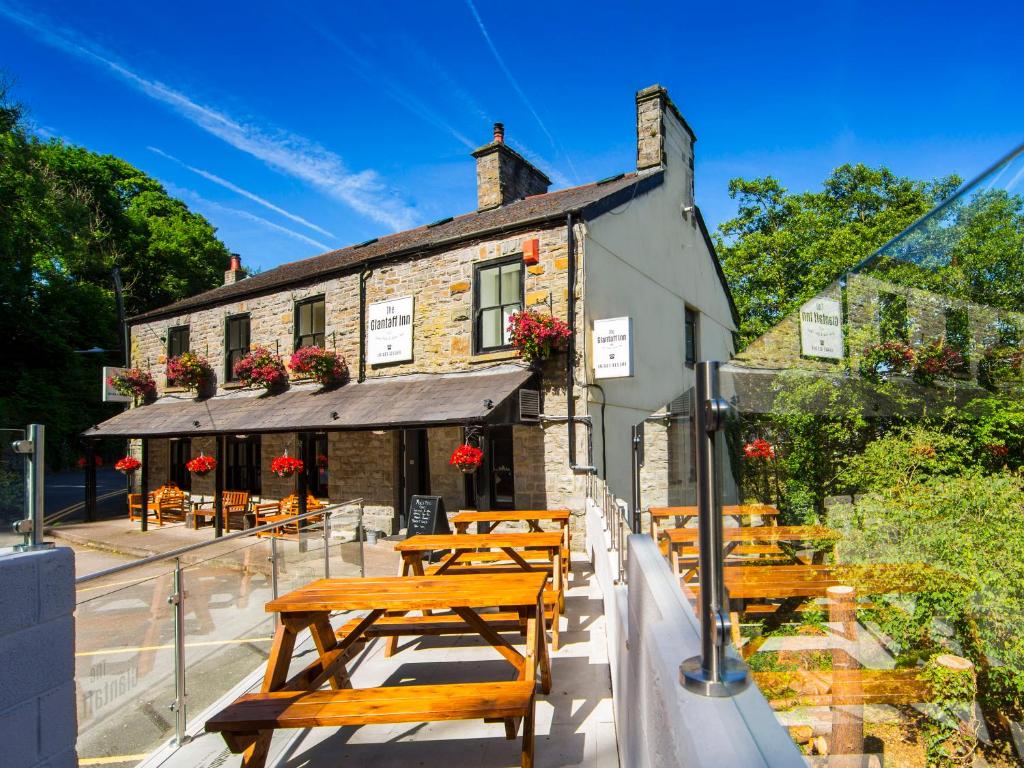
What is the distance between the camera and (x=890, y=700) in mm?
1101

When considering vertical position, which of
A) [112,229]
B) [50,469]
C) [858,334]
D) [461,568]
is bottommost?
[461,568]

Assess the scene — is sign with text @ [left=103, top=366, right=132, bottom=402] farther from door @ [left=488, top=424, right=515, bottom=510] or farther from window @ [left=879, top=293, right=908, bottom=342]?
window @ [left=879, top=293, right=908, bottom=342]

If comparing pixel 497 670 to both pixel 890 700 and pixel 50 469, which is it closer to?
pixel 50 469

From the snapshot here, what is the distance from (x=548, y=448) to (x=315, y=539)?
17.4ft

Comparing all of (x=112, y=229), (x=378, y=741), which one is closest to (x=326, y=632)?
(x=378, y=741)

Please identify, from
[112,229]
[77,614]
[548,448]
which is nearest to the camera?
[77,614]

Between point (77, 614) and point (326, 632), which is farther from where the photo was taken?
point (326, 632)

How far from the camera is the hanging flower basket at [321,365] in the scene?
526 inches

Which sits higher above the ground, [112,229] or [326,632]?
[112,229]

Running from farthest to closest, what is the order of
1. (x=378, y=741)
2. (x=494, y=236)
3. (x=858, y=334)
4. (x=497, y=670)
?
(x=494, y=236) < (x=497, y=670) < (x=378, y=741) < (x=858, y=334)

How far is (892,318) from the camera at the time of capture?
131 cm

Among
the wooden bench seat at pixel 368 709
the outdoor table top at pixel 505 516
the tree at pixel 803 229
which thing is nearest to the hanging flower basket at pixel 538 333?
the outdoor table top at pixel 505 516

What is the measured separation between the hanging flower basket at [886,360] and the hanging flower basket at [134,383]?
19.8m

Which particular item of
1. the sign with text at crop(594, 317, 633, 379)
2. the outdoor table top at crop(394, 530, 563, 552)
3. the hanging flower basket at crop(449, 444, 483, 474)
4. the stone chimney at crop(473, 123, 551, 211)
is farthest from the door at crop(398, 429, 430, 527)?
the outdoor table top at crop(394, 530, 563, 552)
